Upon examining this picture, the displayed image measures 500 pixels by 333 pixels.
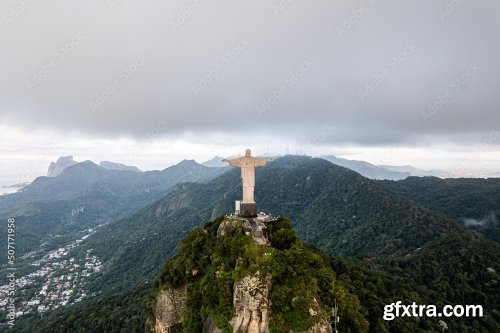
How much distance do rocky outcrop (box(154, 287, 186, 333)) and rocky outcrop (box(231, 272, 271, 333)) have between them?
807cm

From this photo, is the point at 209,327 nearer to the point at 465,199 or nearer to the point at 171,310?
the point at 171,310

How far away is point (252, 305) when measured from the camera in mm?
23188

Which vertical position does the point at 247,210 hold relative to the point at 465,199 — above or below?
above

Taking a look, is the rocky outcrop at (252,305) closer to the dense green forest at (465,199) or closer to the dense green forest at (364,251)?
the dense green forest at (364,251)

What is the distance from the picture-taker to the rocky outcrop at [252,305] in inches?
912

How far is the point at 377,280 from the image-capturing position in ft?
161

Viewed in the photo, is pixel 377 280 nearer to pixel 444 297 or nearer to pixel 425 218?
pixel 444 297

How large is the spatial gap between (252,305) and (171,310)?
10.1 m

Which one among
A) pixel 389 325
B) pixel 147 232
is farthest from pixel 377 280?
pixel 147 232

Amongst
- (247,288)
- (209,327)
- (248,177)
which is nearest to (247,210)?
(248,177)

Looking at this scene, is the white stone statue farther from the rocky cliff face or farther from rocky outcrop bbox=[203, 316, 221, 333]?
rocky outcrop bbox=[203, 316, 221, 333]

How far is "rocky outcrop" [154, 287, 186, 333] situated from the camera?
1175 inches

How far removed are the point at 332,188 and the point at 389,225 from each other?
56683mm

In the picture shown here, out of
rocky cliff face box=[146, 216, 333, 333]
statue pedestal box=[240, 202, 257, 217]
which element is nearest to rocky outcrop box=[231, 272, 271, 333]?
rocky cliff face box=[146, 216, 333, 333]
